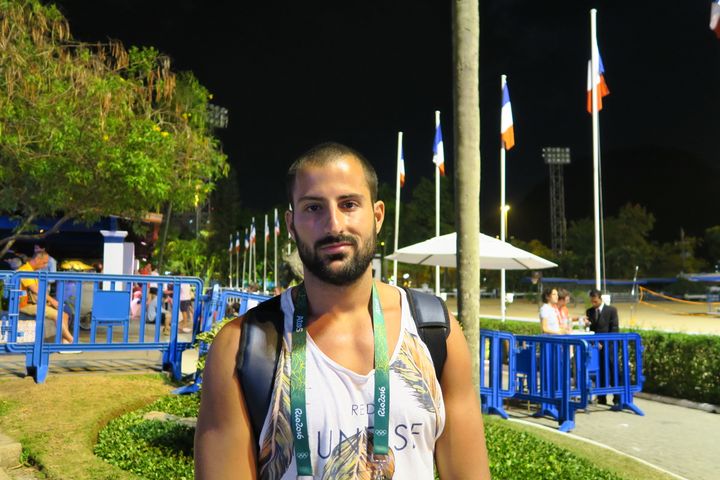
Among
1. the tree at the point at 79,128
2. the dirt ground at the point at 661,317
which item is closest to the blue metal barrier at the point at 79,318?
the tree at the point at 79,128

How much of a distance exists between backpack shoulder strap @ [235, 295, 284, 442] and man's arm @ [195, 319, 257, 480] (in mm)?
17

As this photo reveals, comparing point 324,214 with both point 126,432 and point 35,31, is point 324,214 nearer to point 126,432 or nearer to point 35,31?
point 126,432

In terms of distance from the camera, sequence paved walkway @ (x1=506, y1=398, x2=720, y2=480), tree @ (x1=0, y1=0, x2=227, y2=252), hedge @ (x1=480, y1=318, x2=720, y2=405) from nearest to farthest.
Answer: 1. paved walkway @ (x1=506, y1=398, x2=720, y2=480)
2. hedge @ (x1=480, y1=318, x2=720, y2=405)
3. tree @ (x1=0, y1=0, x2=227, y2=252)

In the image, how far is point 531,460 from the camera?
5.88 metres

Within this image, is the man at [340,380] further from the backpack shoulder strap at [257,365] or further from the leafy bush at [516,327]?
the leafy bush at [516,327]

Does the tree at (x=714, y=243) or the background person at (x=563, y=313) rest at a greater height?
the tree at (x=714, y=243)

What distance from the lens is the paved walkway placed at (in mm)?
7022

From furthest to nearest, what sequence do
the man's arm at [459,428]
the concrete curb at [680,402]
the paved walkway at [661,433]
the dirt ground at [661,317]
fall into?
1. the dirt ground at [661,317]
2. the concrete curb at [680,402]
3. the paved walkway at [661,433]
4. the man's arm at [459,428]

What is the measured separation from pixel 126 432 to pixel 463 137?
4.36m

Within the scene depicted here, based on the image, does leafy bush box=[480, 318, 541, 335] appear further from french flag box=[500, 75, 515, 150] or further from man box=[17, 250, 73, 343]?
man box=[17, 250, 73, 343]

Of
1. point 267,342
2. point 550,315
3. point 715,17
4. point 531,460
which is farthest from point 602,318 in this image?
point 267,342

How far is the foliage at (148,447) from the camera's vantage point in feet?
17.8

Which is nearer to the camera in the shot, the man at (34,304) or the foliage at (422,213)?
the man at (34,304)

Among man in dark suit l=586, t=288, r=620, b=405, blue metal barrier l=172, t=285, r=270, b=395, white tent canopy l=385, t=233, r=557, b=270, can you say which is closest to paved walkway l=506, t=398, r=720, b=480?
man in dark suit l=586, t=288, r=620, b=405
